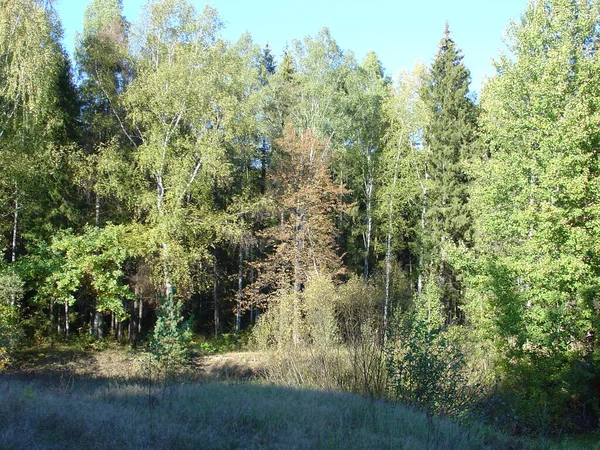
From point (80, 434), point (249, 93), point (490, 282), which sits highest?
point (249, 93)

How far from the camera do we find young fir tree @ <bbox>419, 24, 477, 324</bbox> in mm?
25344

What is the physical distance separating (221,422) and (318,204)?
16857mm

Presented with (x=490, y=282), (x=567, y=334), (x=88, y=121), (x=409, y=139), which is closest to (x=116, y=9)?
(x=88, y=121)

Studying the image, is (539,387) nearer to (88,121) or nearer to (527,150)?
(527,150)

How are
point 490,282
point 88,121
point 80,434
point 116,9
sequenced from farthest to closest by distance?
point 116,9 → point 88,121 → point 490,282 → point 80,434

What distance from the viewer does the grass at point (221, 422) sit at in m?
5.50

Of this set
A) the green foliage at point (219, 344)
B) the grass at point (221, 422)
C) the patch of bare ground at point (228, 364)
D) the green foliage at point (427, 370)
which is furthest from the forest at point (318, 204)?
the patch of bare ground at point (228, 364)

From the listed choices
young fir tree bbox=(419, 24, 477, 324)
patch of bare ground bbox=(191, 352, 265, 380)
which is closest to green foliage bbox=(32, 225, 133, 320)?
patch of bare ground bbox=(191, 352, 265, 380)

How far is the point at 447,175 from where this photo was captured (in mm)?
25469

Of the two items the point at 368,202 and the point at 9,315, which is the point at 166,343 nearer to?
the point at 9,315

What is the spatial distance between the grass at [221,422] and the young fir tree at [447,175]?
18.1 m

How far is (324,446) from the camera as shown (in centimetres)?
572

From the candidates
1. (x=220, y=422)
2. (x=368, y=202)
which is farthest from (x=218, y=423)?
(x=368, y=202)

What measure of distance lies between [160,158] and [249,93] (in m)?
8.93
